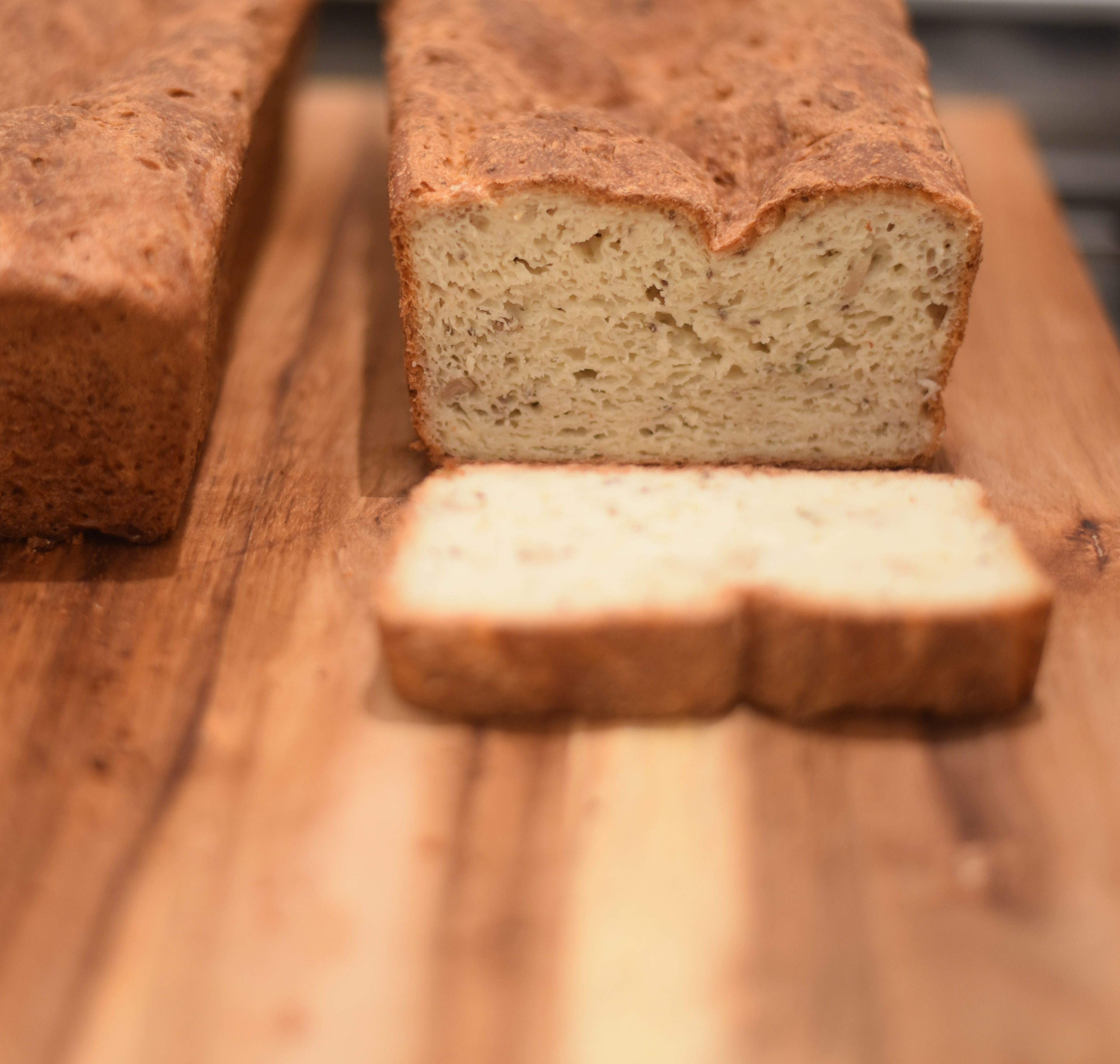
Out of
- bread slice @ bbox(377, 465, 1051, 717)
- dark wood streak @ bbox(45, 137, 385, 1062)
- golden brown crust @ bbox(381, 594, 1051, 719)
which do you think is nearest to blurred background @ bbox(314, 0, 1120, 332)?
dark wood streak @ bbox(45, 137, 385, 1062)

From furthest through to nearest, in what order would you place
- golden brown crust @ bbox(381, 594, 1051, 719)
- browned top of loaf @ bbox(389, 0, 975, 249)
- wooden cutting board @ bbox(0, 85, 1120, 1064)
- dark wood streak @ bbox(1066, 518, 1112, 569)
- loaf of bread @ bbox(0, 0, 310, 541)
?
dark wood streak @ bbox(1066, 518, 1112, 569)
browned top of loaf @ bbox(389, 0, 975, 249)
loaf of bread @ bbox(0, 0, 310, 541)
golden brown crust @ bbox(381, 594, 1051, 719)
wooden cutting board @ bbox(0, 85, 1120, 1064)

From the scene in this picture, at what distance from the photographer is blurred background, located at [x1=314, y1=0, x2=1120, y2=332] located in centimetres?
438

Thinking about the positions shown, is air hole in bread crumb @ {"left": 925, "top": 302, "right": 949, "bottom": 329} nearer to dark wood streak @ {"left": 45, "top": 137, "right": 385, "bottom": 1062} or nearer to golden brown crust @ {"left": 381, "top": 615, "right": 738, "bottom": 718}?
golden brown crust @ {"left": 381, "top": 615, "right": 738, "bottom": 718}

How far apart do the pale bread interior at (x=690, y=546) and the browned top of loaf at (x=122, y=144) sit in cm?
71

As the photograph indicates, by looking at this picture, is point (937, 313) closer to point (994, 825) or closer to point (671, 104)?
point (671, 104)

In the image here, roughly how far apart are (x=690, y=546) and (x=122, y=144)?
1.44 meters

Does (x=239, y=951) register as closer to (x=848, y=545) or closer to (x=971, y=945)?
(x=971, y=945)

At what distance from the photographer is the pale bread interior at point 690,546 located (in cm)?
211

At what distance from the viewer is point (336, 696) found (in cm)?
224

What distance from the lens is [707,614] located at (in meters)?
2.10

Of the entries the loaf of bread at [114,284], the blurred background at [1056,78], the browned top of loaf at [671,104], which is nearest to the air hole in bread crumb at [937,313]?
the browned top of loaf at [671,104]

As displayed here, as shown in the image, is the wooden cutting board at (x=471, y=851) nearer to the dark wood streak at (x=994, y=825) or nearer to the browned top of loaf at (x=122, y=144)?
the dark wood streak at (x=994, y=825)

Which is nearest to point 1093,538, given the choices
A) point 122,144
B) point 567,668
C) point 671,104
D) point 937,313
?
point 937,313

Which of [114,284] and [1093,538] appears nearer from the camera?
[114,284]
